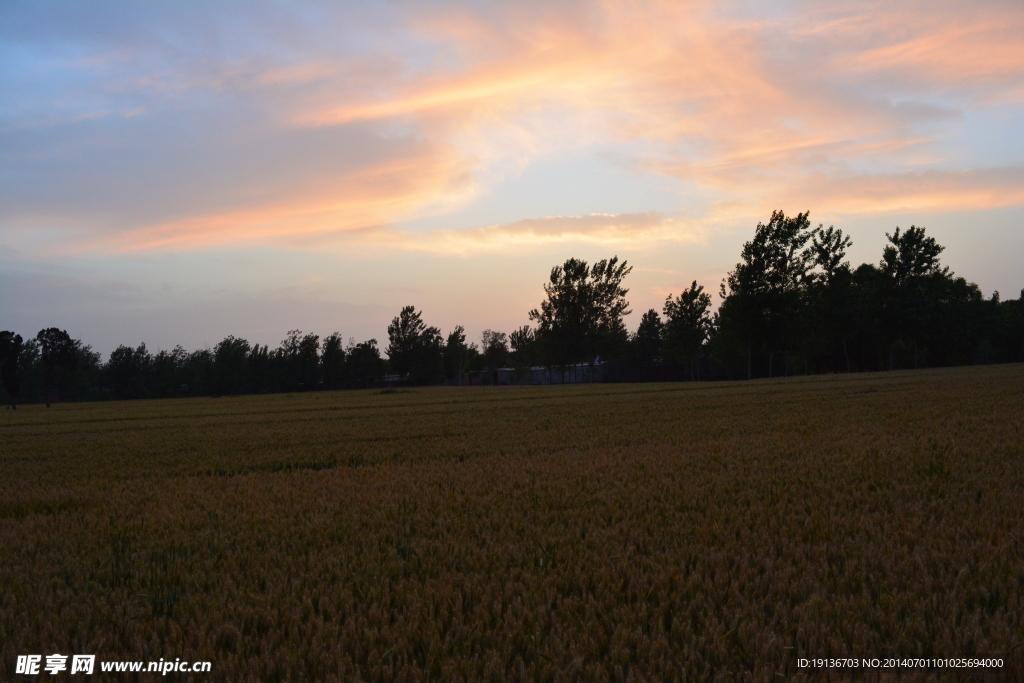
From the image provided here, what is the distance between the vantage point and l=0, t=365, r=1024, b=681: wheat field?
7.14 feet

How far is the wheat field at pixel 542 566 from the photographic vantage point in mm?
2176

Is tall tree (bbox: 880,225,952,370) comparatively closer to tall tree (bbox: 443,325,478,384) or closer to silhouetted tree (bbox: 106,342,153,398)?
tall tree (bbox: 443,325,478,384)

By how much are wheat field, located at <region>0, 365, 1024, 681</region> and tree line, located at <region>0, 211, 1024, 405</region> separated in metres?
40.9

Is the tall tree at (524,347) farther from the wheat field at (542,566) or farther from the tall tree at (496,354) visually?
the wheat field at (542,566)

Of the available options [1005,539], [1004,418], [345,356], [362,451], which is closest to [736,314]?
[1004,418]

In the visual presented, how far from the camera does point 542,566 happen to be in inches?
119

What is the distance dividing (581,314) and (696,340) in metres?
12.1

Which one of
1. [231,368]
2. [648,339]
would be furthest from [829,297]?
[231,368]

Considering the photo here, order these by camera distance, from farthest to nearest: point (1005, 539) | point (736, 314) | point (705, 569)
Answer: point (736, 314) < point (1005, 539) < point (705, 569)

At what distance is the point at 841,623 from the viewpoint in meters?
2.31

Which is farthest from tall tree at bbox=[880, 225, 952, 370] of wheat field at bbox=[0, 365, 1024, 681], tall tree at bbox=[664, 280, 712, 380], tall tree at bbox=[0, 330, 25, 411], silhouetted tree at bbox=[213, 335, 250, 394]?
silhouetted tree at bbox=[213, 335, 250, 394]

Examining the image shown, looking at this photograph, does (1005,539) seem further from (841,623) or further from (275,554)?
(275,554)

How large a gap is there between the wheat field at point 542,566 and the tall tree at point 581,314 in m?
56.1

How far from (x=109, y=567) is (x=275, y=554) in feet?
2.59
